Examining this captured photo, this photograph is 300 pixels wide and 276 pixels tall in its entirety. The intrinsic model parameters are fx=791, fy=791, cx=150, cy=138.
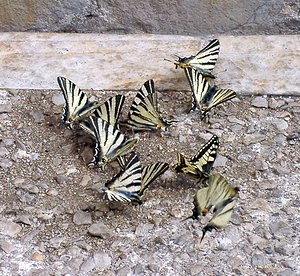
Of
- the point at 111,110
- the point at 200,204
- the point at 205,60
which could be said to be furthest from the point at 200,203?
the point at 205,60

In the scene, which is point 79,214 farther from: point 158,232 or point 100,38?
point 100,38

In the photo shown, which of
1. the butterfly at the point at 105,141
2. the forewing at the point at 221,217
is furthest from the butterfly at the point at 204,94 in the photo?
the forewing at the point at 221,217

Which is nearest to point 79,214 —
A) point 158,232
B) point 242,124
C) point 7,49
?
point 158,232

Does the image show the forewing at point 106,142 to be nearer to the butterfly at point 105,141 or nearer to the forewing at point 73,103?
the butterfly at point 105,141

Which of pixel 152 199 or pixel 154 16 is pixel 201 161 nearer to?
pixel 152 199

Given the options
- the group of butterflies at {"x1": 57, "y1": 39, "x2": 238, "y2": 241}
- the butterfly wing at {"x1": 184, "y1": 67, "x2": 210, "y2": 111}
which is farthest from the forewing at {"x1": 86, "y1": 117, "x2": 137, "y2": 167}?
the butterfly wing at {"x1": 184, "y1": 67, "x2": 210, "y2": 111}

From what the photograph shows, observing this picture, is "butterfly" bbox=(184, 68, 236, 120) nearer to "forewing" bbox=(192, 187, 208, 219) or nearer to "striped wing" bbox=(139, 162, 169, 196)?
"striped wing" bbox=(139, 162, 169, 196)

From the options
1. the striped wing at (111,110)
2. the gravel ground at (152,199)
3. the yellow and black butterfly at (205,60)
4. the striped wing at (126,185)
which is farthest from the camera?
the yellow and black butterfly at (205,60)
